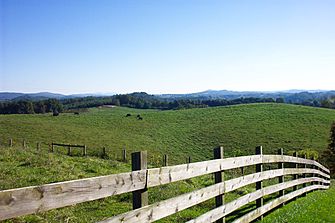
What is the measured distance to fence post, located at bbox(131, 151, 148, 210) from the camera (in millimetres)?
4680

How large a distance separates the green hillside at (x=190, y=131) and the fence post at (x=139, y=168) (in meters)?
40.5

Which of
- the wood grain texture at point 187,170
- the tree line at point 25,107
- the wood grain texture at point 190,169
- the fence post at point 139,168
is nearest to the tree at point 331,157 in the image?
the wood grain texture at point 190,169

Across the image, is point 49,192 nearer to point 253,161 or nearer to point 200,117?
point 253,161

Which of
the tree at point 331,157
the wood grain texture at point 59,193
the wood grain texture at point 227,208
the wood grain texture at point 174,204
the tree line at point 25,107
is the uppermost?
the wood grain texture at point 59,193

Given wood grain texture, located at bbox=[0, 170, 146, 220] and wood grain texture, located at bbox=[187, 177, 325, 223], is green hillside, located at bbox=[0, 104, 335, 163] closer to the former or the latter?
wood grain texture, located at bbox=[187, 177, 325, 223]

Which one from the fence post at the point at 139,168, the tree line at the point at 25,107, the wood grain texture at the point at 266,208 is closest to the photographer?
the fence post at the point at 139,168

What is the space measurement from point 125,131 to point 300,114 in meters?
36.0

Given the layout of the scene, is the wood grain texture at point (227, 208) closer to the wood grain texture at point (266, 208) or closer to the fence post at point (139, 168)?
the wood grain texture at point (266, 208)

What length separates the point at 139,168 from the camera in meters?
4.78

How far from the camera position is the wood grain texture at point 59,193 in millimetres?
2992

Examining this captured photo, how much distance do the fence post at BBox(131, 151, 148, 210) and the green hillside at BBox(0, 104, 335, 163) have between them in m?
40.5

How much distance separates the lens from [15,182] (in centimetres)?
1236

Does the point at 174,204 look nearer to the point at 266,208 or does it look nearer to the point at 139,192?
the point at 139,192

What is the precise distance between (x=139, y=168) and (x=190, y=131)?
65654 mm
